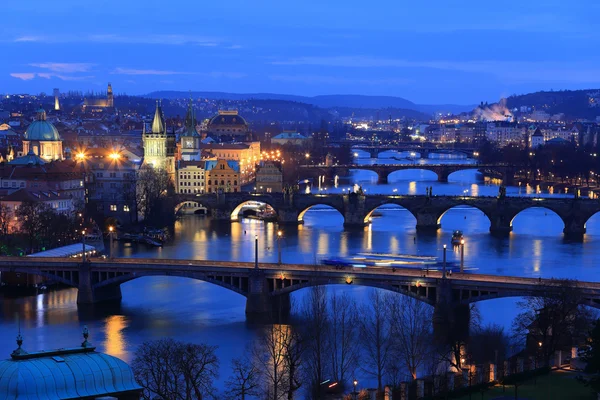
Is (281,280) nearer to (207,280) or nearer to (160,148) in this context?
(207,280)

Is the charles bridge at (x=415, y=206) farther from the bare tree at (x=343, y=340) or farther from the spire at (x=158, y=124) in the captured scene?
the bare tree at (x=343, y=340)

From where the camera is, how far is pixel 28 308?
96.9ft

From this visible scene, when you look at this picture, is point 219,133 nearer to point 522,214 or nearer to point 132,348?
point 522,214

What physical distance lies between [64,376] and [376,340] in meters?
11.3

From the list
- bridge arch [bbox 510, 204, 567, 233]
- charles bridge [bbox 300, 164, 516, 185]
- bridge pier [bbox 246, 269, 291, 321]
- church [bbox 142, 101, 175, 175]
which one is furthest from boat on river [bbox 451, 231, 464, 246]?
charles bridge [bbox 300, 164, 516, 185]

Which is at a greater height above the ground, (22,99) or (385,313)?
(22,99)

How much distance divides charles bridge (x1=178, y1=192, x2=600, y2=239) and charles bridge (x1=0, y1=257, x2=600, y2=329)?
1862 cm

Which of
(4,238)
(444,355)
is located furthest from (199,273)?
(4,238)

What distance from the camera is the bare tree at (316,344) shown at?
2103 cm

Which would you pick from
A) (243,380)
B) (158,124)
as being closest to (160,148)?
(158,124)

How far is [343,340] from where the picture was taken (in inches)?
895

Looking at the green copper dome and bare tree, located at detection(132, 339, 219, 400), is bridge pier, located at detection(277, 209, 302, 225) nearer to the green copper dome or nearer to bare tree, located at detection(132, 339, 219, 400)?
the green copper dome

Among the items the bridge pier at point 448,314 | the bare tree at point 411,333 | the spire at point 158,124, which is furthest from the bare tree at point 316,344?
the spire at point 158,124

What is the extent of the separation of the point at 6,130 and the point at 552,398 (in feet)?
231
